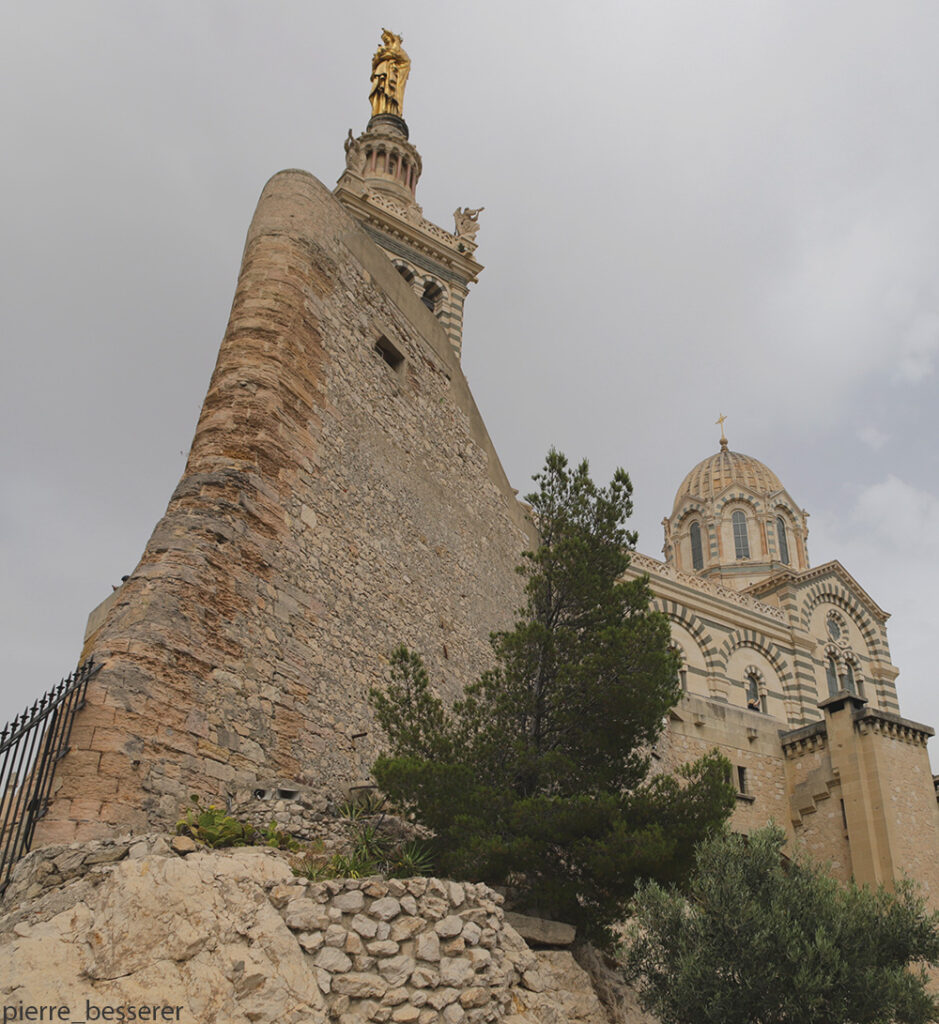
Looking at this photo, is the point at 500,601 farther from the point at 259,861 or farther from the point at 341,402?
the point at 259,861

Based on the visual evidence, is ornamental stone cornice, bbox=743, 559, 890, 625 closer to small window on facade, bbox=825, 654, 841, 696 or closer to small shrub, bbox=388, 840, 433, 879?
small window on facade, bbox=825, 654, 841, 696

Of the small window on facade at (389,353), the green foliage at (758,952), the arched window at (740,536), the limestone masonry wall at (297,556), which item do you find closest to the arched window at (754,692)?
the arched window at (740,536)

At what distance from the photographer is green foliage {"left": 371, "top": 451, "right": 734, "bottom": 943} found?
7.74 metres

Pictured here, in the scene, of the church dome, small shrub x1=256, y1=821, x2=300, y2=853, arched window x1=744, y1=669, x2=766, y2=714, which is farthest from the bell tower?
small shrub x1=256, y1=821, x2=300, y2=853

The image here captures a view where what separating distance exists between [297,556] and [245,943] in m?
3.80

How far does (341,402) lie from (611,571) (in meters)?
3.32

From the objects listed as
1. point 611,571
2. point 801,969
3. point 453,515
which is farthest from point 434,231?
point 801,969

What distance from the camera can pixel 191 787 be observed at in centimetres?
659

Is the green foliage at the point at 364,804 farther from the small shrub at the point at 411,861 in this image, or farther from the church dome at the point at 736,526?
the church dome at the point at 736,526

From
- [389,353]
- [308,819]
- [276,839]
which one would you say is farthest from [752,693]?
[276,839]

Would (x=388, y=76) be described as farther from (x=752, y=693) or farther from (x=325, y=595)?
(x=325, y=595)

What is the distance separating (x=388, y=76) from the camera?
108 ft

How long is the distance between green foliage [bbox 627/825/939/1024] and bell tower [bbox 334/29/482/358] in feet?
59.1

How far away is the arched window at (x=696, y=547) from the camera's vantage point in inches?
1272
